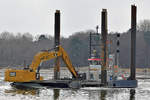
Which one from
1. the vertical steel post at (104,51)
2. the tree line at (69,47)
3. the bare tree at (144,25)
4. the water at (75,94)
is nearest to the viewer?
the water at (75,94)

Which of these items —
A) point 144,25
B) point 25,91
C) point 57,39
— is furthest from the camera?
point 144,25

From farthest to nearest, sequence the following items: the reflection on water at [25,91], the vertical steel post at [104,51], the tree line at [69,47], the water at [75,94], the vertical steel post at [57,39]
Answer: the tree line at [69,47], the vertical steel post at [57,39], the vertical steel post at [104,51], the reflection on water at [25,91], the water at [75,94]

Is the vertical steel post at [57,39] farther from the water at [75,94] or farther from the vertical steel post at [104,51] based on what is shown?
the water at [75,94]

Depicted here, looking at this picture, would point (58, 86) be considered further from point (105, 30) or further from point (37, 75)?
point (105, 30)

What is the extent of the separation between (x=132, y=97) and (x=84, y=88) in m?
9.55

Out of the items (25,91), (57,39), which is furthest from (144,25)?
(25,91)

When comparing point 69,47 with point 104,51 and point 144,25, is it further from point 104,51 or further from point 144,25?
point 104,51

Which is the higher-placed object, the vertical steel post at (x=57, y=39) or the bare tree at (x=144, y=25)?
the bare tree at (x=144, y=25)

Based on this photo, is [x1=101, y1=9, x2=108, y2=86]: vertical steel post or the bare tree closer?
[x1=101, y1=9, x2=108, y2=86]: vertical steel post

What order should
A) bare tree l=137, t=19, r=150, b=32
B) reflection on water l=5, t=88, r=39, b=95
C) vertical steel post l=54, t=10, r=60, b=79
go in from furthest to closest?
bare tree l=137, t=19, r=150, b=32, vertical steel post l=54, t=10, r=60, b=79, reflection on water l=5, t=88, r=39, b=95

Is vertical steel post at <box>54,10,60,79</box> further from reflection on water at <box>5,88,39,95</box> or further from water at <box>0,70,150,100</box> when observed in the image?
reflection on water at <box>5,88,39,95</box>

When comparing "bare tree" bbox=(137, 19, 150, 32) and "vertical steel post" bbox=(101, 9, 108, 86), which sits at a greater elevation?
"bare tree" bbox=(137, 19, 150, 32)

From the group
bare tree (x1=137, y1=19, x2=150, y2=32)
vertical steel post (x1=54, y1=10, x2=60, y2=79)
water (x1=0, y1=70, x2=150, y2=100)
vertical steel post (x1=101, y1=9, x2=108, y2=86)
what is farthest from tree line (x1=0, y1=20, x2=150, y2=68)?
water (x1=0, y1=70, x2=150, y2=100)

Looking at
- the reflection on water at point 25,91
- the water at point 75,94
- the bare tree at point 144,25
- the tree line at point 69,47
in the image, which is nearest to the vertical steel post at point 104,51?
the water at point 75,94
